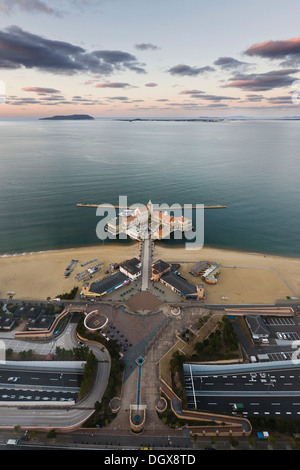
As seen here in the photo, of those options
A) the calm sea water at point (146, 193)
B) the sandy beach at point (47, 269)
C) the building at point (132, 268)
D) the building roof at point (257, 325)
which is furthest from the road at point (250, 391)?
the calm sea water at point (146, 193)

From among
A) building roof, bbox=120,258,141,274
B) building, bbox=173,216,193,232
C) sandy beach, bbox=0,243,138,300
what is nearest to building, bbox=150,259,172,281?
building roof, bbox=120,258,141,274

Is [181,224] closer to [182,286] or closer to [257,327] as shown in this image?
[182,286]

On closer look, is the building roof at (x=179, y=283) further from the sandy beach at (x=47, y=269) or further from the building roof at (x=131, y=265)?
the sandy beach at (x=47, y=269)

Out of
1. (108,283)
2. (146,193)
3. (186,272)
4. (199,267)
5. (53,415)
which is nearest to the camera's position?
(53,415)

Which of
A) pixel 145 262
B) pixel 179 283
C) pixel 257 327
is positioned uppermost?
pixel 179 283

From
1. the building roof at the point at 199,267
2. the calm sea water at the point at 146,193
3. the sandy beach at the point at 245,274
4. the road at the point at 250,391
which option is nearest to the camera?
the road at the point at 250,391

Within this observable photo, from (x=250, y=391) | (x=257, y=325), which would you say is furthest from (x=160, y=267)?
(x=250, y=391)

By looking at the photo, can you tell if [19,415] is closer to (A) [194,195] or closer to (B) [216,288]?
(B) [216,288]
